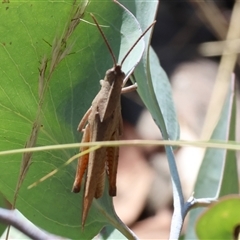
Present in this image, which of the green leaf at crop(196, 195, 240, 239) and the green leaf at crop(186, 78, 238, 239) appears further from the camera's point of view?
the green leaf at crop(186, 78, 238, 239)

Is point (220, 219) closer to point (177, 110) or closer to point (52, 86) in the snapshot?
point (52, 86)

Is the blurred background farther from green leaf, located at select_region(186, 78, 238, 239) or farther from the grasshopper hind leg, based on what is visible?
the grasshopper hind leg

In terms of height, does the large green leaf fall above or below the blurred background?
below

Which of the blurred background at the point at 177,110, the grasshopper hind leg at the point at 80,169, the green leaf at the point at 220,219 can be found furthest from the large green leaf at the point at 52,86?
the blurred background at the point at 177,110

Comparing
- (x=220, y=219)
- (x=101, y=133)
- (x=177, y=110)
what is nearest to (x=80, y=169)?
(x=101, y=133)

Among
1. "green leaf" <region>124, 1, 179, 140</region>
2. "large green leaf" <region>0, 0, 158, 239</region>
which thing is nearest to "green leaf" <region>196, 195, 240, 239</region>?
"large green leaf" <region>0, 0, 158, 239</region>

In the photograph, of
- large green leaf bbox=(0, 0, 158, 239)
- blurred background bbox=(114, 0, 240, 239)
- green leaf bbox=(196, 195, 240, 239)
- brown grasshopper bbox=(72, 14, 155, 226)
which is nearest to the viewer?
green leaf bbox=(196, 195, 240, 239)

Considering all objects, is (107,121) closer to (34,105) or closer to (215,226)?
(34,105)
